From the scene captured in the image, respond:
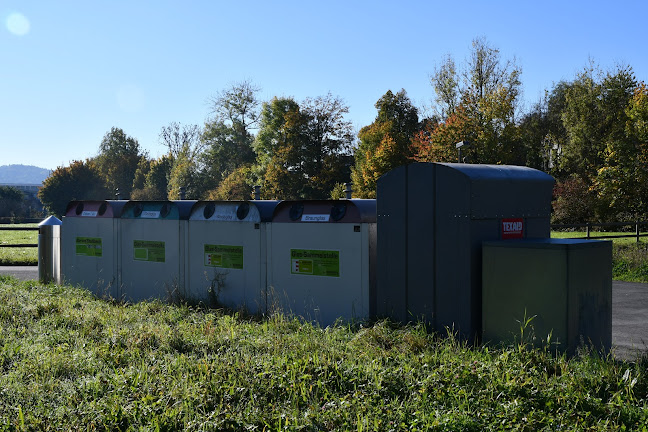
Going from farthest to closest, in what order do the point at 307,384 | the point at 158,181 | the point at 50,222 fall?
the point at 158,181, the point at 50,222, the point at 307,384

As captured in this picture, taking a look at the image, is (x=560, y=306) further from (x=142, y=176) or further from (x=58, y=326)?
(x=142, y=176)

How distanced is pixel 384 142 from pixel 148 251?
27422 mm

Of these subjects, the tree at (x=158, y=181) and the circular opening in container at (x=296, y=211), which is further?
the tree at (x=158, y=181)

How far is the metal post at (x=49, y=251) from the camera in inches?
539

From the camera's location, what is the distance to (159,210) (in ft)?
38.3

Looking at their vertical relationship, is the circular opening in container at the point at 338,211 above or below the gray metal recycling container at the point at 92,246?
above

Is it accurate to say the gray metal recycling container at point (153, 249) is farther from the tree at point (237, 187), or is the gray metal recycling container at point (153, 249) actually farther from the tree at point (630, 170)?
the tree at point (237, 187)

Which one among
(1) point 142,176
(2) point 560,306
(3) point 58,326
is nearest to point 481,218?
(2) point 560,306

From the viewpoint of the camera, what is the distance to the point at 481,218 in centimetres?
713

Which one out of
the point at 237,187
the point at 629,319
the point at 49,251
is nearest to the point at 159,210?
the point at 49,251

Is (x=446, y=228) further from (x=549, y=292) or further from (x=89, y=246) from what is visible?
(x=89, y=246)

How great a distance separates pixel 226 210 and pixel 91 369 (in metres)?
4.86

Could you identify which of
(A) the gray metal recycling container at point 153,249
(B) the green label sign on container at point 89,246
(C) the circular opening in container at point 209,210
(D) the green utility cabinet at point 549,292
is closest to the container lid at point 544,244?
(D) the green utility cabinet at point 549,292

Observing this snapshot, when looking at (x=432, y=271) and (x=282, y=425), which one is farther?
(x=432, y=271)
